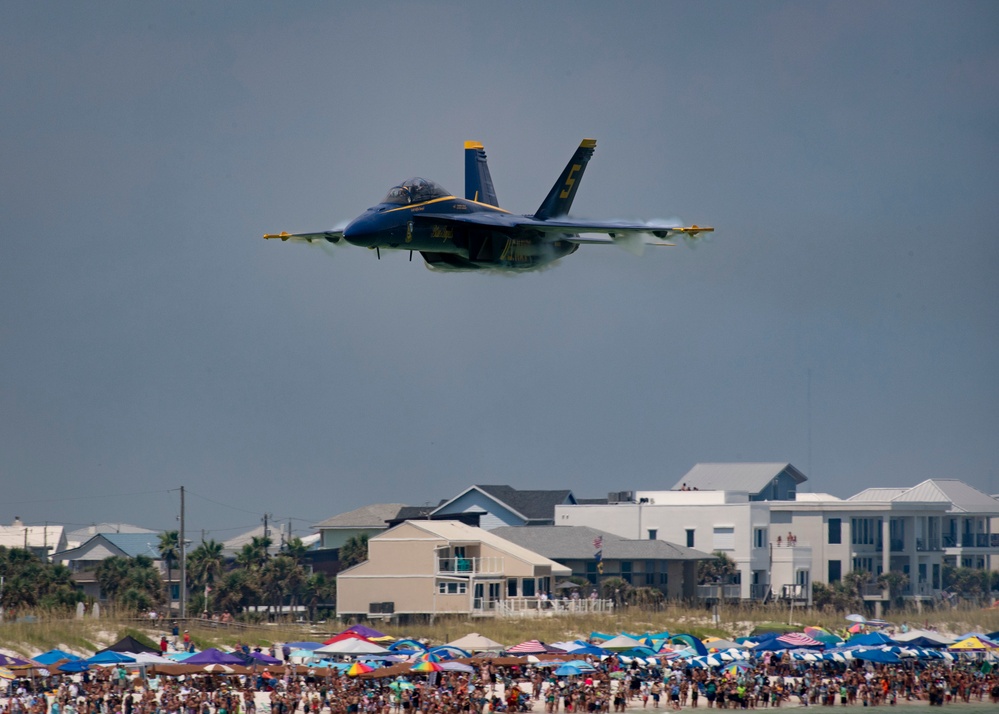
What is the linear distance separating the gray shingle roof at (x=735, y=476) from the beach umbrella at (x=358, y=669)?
248 feet

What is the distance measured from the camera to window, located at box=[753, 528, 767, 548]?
108m

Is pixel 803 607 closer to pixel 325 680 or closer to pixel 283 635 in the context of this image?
pixel 283 635

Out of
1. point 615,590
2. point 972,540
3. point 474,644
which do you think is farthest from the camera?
point 972,540

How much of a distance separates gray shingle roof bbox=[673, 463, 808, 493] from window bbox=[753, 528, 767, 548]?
60.1ft

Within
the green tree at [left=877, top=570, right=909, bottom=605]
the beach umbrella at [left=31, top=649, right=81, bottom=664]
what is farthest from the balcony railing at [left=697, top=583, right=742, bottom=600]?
the beach umbrella at [left=31, top=649, right=81, bottom=664]

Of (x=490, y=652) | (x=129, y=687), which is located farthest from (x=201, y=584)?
(x=129, y=687)

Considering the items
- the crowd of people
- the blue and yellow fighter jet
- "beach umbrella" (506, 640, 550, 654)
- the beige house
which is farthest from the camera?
the beige house

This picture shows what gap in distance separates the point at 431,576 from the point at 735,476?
56546 mm

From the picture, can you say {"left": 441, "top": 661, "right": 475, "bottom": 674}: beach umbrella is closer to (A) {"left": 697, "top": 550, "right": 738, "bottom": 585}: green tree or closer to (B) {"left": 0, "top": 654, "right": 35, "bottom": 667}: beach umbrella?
(B) {"left": 0, "top": 654, "right": 35, "bottom": 667}: beach umbrella

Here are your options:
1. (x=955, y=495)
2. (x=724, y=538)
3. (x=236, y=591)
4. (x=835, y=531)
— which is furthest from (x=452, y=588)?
(x=955, y=495)

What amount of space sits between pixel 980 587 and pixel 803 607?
31.7 meters

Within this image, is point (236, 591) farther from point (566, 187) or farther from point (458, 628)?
point (566, 187)

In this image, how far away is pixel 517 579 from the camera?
8881cm

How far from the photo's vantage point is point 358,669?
187 feet
